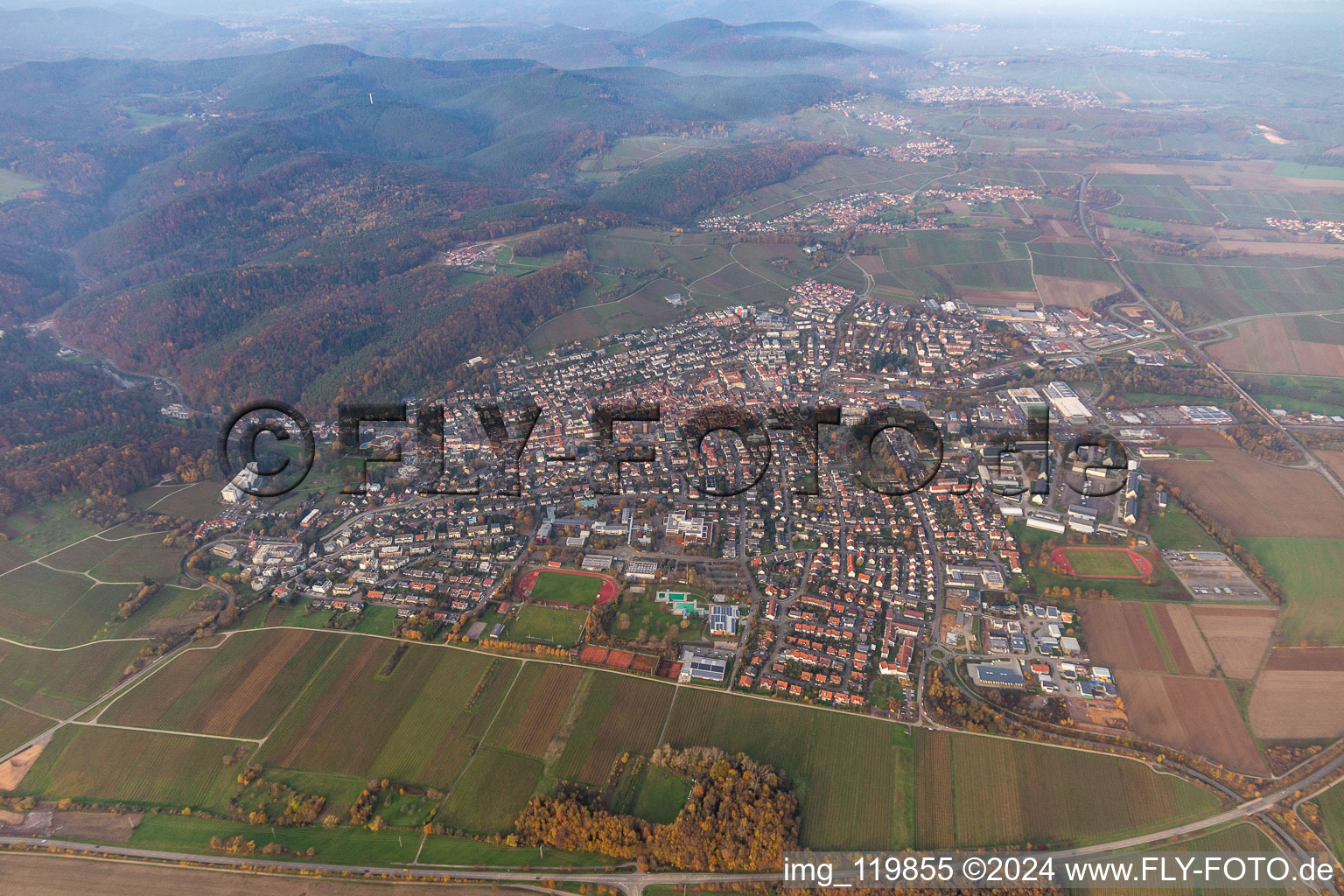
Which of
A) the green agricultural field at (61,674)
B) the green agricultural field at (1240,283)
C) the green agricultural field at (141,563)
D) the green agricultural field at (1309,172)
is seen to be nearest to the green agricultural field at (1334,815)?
the green agricultural field at (61,674)

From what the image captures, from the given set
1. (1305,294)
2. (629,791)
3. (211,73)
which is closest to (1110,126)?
(1305,294)

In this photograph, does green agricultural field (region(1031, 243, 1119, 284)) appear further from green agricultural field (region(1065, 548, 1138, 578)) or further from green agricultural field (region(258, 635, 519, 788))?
green agricultural field (region(258, 635, 519, 788))

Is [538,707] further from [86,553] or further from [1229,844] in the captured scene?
[86,553]

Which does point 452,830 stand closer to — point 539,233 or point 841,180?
point 539,233

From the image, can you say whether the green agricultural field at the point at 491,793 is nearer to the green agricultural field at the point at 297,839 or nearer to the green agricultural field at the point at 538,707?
the green agricultural field at the point at 538,707

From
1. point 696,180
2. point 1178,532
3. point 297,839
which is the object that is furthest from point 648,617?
point 696,180

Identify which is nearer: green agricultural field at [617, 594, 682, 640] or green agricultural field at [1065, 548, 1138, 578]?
green agricultural field at [617, 594, 682, 640]

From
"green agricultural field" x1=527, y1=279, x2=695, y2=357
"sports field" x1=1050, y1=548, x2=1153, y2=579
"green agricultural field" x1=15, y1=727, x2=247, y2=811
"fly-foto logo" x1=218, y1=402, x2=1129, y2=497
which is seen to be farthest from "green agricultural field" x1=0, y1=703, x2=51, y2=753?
"sports field" x1=1050, y1=548, x2=1153, y2=579
